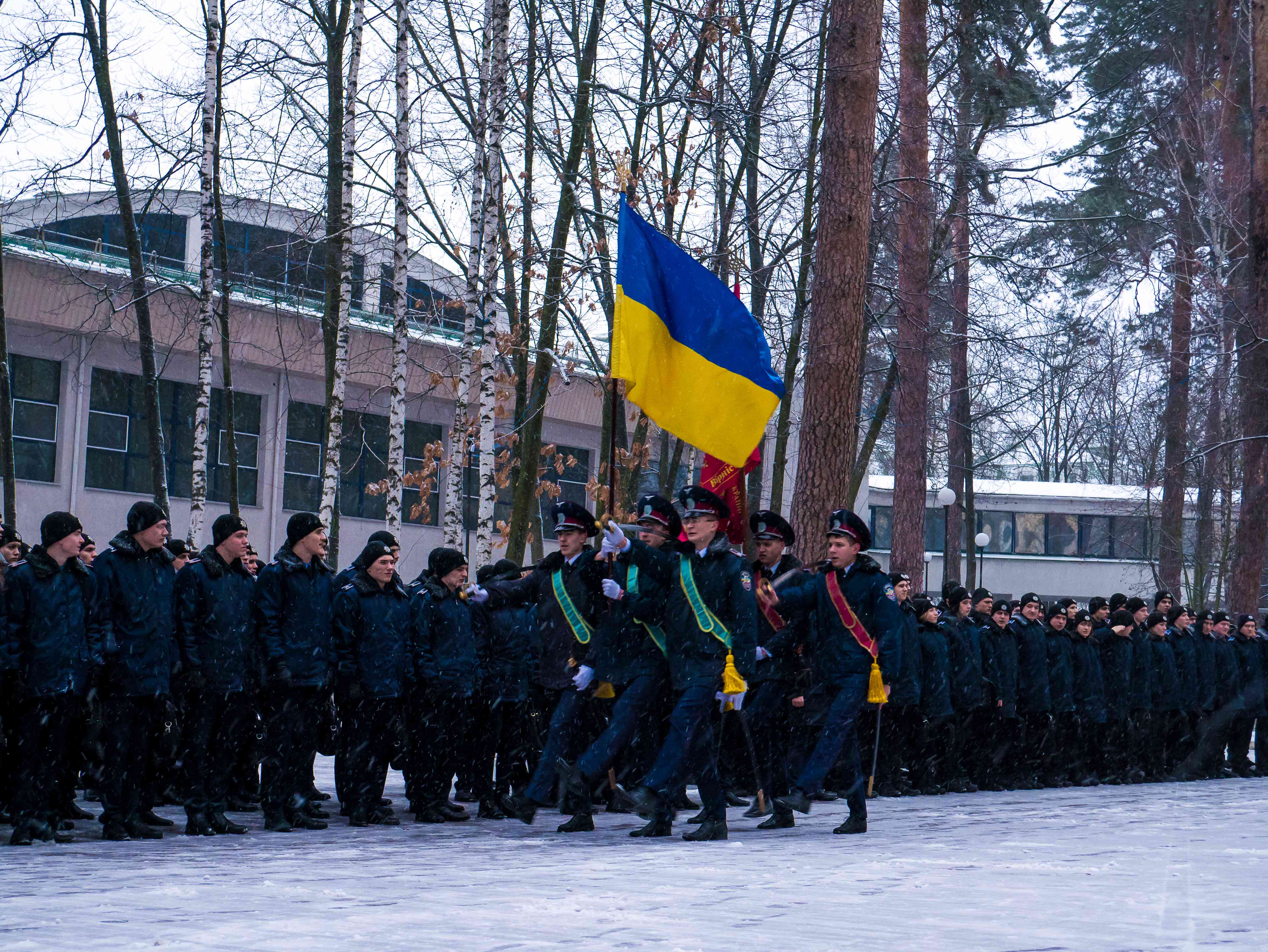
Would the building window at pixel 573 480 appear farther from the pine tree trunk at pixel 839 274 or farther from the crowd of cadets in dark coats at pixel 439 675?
the crowd of cadets in dark coats at pixel 439 675

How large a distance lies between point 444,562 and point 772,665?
94.3 inches

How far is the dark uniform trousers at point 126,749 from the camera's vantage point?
9328 mm

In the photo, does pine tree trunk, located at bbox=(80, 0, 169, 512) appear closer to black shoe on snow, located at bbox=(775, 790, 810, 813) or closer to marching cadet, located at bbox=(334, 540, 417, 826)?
marching cadet, located at bbox=(334, 540, 417, 826)

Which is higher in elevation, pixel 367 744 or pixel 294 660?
pixel 294 660

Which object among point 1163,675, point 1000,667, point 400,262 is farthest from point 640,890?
point 1163,675

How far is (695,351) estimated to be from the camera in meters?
11.8

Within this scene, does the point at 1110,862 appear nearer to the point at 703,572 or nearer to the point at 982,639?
the point at 703,572

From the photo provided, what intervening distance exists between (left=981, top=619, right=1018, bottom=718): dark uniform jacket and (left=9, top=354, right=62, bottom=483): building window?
20.9 metres

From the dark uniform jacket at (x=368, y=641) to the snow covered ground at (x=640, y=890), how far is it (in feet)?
2.99

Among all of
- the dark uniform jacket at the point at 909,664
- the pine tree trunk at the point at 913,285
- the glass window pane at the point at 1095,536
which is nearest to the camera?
the dark uniform jacket at the point at 909,664

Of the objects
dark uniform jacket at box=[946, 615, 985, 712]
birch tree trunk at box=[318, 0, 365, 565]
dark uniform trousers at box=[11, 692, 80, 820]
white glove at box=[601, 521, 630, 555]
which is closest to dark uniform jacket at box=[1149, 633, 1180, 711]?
dark uniform jacket at box=[946, 615, 985, 712]

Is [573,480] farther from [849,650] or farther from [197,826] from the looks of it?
[197,826]

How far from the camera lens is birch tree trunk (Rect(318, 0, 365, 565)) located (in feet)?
58.5

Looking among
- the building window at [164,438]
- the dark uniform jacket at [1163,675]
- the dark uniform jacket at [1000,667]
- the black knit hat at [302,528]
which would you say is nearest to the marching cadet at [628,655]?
the black knit hat at [302,528]
